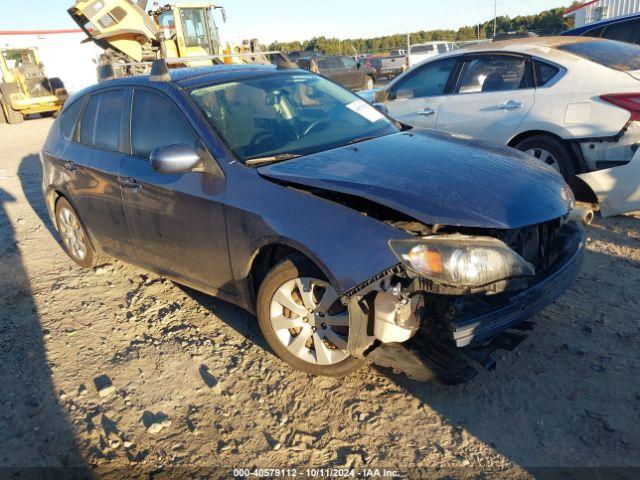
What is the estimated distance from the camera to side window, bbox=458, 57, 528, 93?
5.55 m

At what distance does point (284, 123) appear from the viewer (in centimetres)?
358

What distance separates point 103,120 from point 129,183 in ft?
2.70

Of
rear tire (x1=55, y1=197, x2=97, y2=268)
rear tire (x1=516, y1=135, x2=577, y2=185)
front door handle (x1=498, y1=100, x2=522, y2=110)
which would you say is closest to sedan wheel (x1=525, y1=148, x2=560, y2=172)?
→ rear tire (x1=516, y1=135, x2=577, y2=185)

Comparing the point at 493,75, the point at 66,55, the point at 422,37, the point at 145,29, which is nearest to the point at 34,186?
the point at 145,29

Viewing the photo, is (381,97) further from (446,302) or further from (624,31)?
(624,31)

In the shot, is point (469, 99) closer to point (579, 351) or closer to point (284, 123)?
point (284, 123)

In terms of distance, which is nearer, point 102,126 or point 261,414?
point 261,414

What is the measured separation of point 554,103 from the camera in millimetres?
5176

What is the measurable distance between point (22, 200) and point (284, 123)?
6049mm

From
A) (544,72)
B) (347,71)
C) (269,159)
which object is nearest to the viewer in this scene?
(269,159)

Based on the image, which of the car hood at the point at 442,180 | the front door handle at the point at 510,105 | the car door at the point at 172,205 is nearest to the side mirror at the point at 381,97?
the front door handle at the point at 510,105

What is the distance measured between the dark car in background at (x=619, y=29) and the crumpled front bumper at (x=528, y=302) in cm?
655

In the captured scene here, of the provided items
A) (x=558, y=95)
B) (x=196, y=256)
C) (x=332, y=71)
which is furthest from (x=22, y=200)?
(x=332, y=71)

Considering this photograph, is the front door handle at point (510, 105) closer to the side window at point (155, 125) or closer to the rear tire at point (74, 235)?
the side window at point (155, 125)
